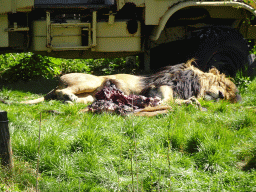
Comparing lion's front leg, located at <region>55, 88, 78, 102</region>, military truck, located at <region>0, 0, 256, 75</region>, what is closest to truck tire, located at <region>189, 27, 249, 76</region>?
military truck, located at <region>0, 0, 256, 75</region>

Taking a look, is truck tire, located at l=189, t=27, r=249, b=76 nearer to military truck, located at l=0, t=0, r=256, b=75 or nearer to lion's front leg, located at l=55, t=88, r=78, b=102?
military truck, located at l=0, t=0, r=256, b=75

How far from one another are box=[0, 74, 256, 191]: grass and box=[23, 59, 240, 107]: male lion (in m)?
1.30

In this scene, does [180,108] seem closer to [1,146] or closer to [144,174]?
[144,174]

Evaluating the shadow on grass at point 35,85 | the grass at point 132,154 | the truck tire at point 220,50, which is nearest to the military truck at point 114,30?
the truck tire at point 220,50

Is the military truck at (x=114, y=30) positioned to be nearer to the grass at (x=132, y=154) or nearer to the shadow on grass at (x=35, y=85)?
the shadow on grass at (x=35, y=85)

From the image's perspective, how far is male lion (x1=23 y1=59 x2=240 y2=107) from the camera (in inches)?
246

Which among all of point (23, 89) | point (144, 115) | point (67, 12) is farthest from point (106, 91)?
point (23, 89)

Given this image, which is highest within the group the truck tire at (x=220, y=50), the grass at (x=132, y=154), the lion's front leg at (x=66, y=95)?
the truck tire at (x=220, y=50)

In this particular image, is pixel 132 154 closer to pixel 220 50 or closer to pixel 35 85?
pixel 220 50

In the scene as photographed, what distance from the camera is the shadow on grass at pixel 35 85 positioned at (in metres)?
7.59

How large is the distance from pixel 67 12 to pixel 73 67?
2.60 m

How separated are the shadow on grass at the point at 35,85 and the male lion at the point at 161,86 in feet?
4.25

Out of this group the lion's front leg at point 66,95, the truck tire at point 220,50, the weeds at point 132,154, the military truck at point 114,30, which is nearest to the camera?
the weeds at point 132,154

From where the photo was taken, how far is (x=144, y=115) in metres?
5.13
